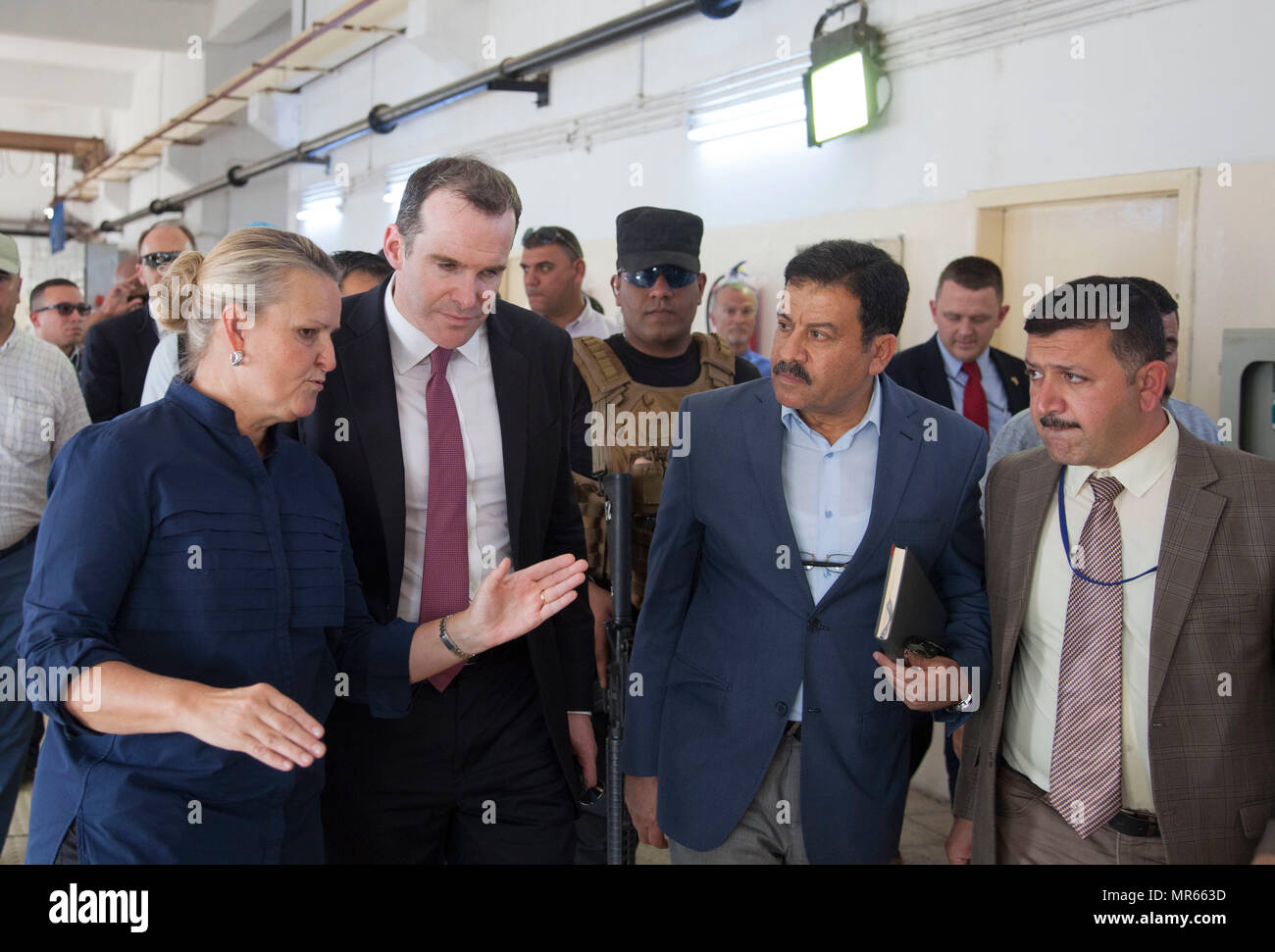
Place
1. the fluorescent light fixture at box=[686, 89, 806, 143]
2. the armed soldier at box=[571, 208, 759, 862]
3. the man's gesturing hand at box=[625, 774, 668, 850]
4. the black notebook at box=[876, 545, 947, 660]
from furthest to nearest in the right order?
the fluorescent light fixture at box=[686, 89, 806, 143], the armed soldier at box=[571, 208, 759, 862], the man's gesturing hand at box=[625, 774, 668, 850], the black notebook at box=[876, 545, 947, 660]

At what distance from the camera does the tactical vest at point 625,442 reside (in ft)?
11.0

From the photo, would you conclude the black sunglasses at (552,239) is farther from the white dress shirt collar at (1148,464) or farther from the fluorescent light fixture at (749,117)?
the white dress shirt collar at (1148,464)

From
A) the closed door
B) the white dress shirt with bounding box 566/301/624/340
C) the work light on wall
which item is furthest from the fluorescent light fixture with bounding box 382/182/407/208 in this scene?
the closed door

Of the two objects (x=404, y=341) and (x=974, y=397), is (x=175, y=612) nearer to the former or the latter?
(x=404, y=341)

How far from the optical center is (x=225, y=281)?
6.36ft

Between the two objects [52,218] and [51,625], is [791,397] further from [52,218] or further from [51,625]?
[52,218]

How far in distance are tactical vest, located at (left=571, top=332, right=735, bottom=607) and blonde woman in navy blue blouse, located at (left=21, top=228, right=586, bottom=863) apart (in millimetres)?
1235

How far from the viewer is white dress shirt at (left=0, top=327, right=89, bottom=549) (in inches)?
143

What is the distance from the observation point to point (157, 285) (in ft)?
6.86

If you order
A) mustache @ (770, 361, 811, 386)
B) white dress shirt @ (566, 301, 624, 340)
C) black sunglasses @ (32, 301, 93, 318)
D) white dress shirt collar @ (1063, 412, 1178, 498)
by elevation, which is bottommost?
white dress shirt collar @ (1063, 412, 1178, 498)

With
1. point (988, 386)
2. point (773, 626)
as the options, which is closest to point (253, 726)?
point (773, 626)

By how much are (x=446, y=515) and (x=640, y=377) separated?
140cm

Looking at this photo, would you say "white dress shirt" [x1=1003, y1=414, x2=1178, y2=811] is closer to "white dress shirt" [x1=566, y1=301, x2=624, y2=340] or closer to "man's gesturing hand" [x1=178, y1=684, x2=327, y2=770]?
"man's gesturing hand" [x1=178, y1=684, x2=327, y2=770]
